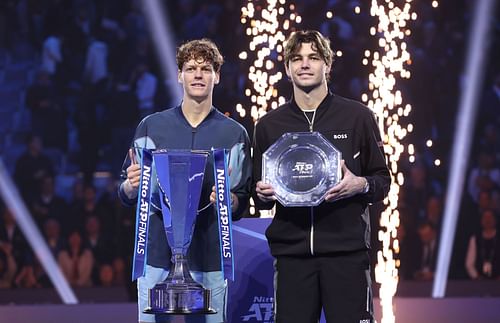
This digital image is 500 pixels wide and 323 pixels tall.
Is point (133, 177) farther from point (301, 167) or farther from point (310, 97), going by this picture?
point (310, 97)

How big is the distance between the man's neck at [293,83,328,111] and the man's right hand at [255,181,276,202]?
1.18 feet

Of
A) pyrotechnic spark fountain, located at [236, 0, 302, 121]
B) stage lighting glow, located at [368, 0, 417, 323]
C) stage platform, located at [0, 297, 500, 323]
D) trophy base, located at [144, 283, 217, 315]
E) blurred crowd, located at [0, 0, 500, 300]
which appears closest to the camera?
trophy base, located at [144, 283, 217, 315]

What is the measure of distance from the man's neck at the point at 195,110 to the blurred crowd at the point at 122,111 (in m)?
3.21

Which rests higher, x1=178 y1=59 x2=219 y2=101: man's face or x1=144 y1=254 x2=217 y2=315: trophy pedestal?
x1=178 y1=59 x2=219 y2=101: man's face

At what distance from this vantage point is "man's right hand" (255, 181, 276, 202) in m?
3.10

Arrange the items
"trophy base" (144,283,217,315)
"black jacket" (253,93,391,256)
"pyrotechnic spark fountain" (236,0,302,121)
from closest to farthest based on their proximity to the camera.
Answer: "trophy base" (144,283,217,315), "black jacket" (253,93,391,256), "pyrotechnic spark fountain" (236,0,302,121)

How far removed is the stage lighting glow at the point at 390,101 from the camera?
6473 millimetres

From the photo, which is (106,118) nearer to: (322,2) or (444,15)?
(322,2)

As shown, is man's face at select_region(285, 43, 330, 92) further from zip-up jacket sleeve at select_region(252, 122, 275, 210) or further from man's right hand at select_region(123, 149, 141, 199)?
man's right hand at select_region(123, 149, 141, 199)

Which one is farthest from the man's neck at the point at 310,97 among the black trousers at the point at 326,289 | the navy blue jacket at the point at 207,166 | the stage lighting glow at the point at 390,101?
the stage lighting glow at the point at 390,101

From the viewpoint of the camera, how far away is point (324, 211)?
3215mm

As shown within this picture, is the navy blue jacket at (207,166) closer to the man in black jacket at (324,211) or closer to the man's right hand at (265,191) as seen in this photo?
the man in black jacket at (324,211)

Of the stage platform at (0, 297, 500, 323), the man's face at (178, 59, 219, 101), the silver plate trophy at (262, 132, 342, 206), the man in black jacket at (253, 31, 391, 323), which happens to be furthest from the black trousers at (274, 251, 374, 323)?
the stage platform at (0, 297, 500, 323)

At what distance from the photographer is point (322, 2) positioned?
7.36m
